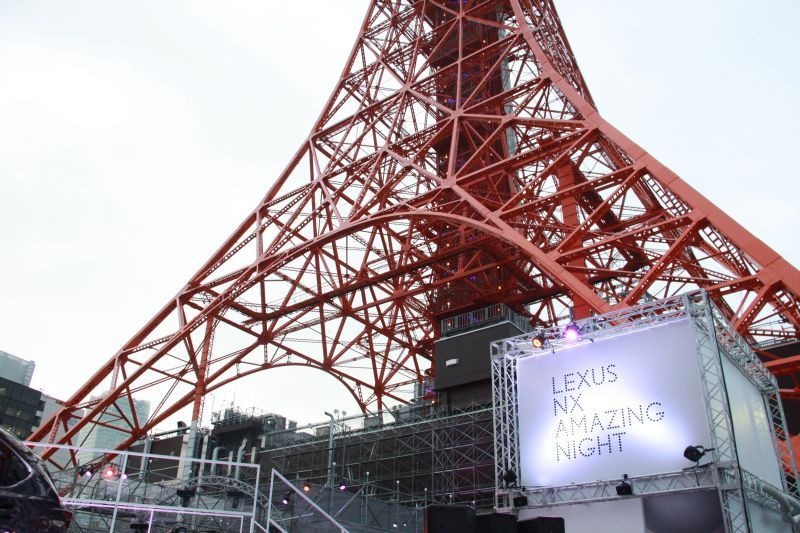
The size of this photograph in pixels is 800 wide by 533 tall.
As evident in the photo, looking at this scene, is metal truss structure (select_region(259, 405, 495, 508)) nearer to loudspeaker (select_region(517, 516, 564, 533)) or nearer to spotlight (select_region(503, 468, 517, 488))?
spotlight (select_region(503, 468, 517, 488))

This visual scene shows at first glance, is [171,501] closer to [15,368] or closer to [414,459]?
[414,459]

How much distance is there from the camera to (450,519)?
9914 millimetres

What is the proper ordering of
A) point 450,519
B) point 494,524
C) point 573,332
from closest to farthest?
point 494,524 < point 450,519 < point 573,332

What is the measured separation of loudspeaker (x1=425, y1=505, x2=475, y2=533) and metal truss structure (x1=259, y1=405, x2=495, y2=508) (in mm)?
9913

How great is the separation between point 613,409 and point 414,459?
35.7 feet

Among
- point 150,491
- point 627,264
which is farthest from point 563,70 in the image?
point 150,491

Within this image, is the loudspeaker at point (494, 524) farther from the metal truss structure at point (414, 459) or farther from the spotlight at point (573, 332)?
the metal truss structure at point (414, 459)

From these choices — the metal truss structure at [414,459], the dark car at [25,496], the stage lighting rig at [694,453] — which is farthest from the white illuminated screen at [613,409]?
the dark car at [25,496]

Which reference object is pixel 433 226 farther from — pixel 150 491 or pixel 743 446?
pixel 743 446

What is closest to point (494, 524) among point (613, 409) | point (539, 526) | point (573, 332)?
point (539, 526)

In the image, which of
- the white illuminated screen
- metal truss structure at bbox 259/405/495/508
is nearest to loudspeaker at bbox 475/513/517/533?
the white illuminated screen

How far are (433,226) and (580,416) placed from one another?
1319 cm

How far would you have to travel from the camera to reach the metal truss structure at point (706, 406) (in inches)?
465

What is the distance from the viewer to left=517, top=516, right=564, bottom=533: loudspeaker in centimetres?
1036
